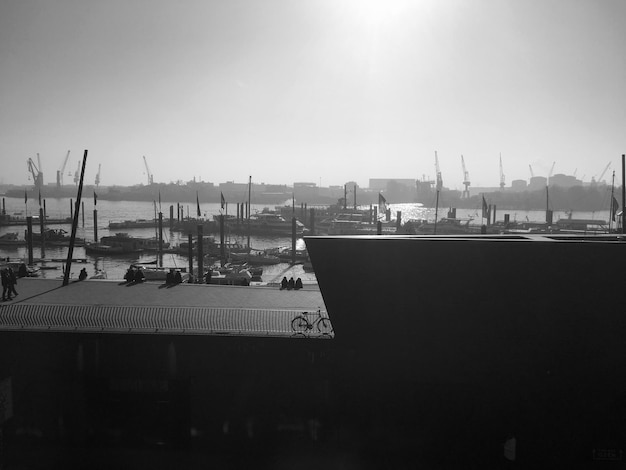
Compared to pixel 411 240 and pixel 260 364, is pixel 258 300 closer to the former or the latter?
pixel 260 364

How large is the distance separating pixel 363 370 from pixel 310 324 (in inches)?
55.0

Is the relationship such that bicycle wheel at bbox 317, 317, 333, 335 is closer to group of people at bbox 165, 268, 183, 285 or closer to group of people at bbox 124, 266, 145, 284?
group of people at bbox 165, 268, 183, 285

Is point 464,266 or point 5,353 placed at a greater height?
point 464,266

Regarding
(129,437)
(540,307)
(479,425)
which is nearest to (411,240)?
(540,307)

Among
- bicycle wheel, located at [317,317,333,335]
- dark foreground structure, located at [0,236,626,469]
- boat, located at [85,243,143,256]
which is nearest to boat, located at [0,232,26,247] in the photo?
boat, located at [85,243,143,256]

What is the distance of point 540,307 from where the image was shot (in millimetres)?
7676

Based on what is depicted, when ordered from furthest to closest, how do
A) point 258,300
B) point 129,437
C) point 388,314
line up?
1. point 258,300
2. point 129,437
3. point 388,314

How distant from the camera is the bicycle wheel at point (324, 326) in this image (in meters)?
9.16

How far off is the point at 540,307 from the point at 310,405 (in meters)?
4.27

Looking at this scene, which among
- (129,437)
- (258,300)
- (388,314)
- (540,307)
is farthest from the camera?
(258,300)

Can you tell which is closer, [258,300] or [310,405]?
[310,405]

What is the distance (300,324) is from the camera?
9.34 metres

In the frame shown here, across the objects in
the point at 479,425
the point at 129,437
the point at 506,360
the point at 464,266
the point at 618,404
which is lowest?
the point at 129,437

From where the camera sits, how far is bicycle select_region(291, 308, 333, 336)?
9188 millimetres
